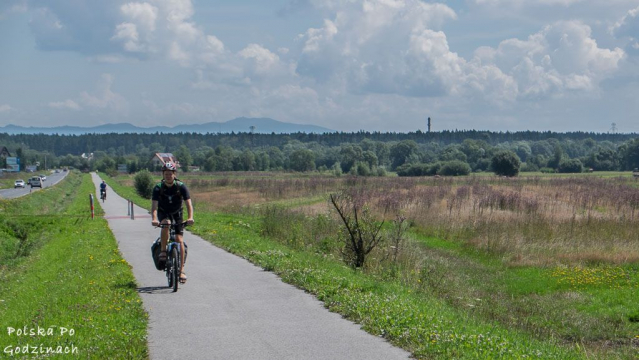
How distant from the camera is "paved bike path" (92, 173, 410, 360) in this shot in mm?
7039

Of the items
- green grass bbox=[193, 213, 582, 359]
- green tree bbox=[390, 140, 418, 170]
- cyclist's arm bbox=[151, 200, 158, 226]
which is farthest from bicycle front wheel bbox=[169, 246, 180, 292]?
green tree bbox=[390, 140, 418, 170]

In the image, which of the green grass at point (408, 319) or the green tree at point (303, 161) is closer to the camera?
the green grass at point (408, 319)

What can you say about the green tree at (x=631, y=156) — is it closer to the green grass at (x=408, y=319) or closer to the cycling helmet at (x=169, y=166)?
the green grass at (x=408, y=319)

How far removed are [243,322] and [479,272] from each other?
38.4ft

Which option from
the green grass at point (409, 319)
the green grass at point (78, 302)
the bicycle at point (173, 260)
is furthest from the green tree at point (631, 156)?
the bicycle at point (173, 260)

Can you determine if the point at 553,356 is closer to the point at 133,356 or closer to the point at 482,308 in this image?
the point at 133,356

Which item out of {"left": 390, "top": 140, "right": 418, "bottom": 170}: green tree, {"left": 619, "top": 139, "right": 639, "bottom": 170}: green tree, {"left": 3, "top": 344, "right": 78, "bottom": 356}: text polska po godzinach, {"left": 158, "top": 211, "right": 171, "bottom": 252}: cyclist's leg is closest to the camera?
{"left": 3, "top": 344, "right": 78, "bottom": 356}: text polska po godzinach

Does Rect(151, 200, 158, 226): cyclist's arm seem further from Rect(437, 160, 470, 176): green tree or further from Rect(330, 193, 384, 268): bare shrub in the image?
Rect(437, 160, 470, 176): green tree

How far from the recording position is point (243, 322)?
8.34m

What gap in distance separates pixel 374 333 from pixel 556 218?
20543 millimetres

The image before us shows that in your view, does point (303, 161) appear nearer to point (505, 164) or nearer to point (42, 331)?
point (505, 164)

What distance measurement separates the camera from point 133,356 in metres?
6.76

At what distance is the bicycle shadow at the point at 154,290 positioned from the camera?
408 inches

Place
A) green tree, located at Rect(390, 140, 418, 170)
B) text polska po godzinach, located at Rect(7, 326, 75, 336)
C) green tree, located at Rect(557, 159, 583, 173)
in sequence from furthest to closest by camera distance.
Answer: green tree, located at Rect(390, 140, 418, 170) → green tree, located at Rect(557, 159, 583, 173) → text polska po godzinach, located at Rect(7, 326, 75, 336)
